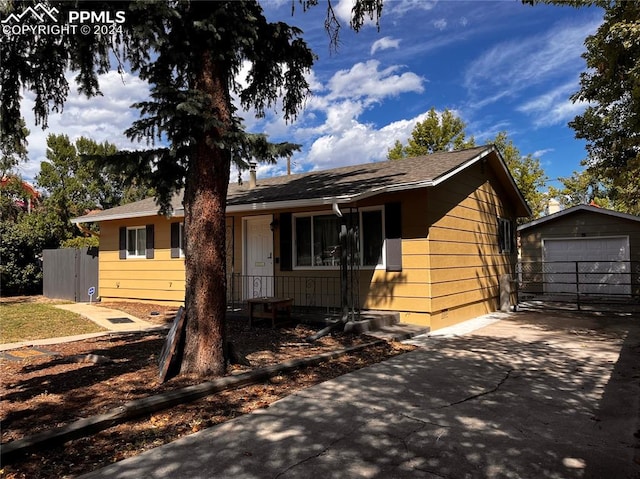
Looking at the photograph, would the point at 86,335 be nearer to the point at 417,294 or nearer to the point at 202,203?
the point at 202,203

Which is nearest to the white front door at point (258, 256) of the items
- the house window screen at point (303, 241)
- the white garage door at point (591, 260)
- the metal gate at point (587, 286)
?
the house window screen at point (303, 241)

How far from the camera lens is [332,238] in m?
10.0

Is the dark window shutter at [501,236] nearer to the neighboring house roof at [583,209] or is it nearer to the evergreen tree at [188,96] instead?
the neighboring house roof at [583,209]

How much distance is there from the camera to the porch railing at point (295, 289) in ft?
32.9

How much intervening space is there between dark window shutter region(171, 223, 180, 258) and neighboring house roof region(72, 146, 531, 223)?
25.8 inches

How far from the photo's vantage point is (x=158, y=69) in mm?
5820

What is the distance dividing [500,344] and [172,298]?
9.44 m

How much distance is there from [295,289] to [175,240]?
441 cm

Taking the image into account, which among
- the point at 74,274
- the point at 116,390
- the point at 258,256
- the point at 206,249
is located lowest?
the point at 116,390

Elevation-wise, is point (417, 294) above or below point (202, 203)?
below

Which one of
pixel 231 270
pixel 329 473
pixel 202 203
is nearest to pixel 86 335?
pixel 231 270

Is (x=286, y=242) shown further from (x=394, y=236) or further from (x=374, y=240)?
(x=394, y=236)

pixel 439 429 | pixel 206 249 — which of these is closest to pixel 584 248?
pixel 439 429

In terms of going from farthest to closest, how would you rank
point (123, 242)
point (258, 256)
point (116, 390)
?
point (123, 242)
point (258, 256)
point (116, 390)
